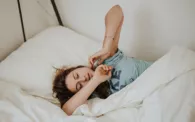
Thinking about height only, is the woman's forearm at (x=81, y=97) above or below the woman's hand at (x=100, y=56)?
below

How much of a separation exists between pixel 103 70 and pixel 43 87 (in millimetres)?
348

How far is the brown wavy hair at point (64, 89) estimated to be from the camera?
1.32 meters

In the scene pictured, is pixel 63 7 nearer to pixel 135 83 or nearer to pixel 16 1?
pixel 16 1

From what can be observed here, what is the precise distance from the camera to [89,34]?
5.65ft

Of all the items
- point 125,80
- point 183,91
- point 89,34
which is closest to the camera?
point 183,91

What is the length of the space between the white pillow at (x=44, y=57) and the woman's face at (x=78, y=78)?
0.46 ft

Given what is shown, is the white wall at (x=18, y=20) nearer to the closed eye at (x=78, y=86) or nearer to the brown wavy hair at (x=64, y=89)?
the brown wavy hair at (x=64, y=89)

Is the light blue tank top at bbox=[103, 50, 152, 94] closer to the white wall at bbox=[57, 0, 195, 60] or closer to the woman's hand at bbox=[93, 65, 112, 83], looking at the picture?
the woman's hand at bbox=[93, 65, 112, 83]

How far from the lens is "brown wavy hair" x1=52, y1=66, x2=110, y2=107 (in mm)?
1316

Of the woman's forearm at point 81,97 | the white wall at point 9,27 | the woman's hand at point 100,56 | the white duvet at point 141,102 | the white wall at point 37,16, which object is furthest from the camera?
the white wall at point 37,16

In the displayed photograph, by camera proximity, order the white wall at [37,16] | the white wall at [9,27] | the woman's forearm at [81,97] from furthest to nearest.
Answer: the white wall at [37,16] < the white wall at [9,27] < the woman's forearm at [81,97]

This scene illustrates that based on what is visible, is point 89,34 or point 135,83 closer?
point 135,83

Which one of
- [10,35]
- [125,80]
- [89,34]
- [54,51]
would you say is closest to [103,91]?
[125,80]

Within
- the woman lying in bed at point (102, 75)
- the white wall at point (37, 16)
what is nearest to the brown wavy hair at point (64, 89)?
the woman lying in bed at point (102, 75)
